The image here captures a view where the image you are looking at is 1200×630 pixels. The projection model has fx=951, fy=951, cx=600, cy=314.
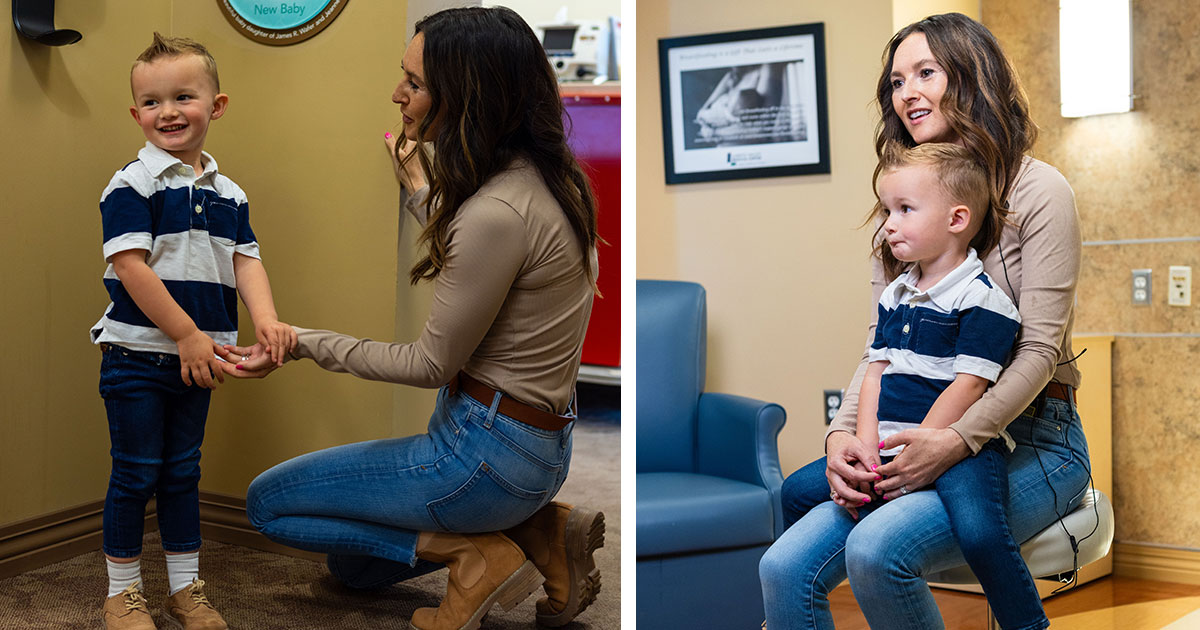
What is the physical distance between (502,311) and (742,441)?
0.91 m

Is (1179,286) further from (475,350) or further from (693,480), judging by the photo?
(475,350)

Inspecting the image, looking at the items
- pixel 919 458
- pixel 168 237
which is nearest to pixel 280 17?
pixel 168 237

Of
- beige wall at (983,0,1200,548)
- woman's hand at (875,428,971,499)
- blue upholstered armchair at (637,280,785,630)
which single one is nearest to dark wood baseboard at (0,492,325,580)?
blue upholstered armchair at (637,280,785,630)

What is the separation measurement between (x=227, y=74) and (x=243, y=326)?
0.58m

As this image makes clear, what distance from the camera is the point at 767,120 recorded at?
272 centimetres

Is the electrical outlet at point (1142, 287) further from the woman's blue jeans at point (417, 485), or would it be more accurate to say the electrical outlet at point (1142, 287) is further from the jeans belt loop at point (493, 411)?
the jeans belt loop at point (493, 411)

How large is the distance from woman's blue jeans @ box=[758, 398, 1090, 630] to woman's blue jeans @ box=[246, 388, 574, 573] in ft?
1.48

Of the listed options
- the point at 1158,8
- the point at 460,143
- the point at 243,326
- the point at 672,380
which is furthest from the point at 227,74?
the point at 1158,8

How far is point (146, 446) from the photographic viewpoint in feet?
5.55

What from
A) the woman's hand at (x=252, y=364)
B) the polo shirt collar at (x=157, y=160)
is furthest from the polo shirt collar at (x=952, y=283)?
the polo shirt collar at (x=157, y=160)

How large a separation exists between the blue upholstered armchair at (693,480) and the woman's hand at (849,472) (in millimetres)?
726

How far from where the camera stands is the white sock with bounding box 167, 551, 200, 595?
5.76 ft

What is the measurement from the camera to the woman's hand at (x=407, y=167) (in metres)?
1.96

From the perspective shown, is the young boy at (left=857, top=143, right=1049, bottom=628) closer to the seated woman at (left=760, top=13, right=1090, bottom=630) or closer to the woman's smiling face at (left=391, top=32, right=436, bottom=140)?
the seated woman at (left=760, top=13, right=1090, bottom=630)
